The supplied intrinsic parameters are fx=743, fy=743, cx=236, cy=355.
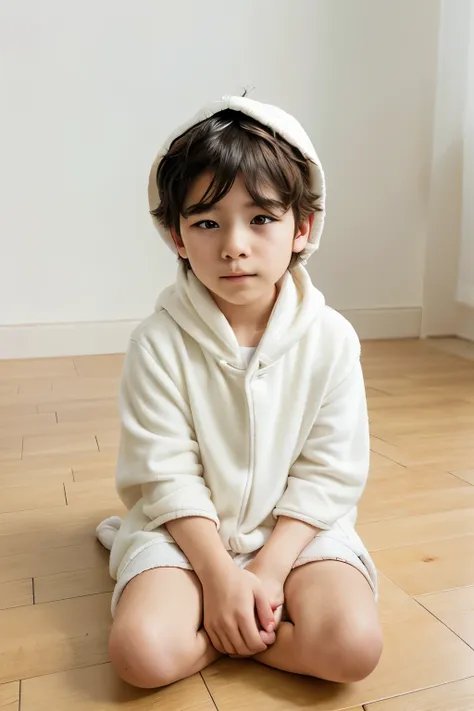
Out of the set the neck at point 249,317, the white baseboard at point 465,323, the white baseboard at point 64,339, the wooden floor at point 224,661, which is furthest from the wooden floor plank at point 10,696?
the white baseboard at point 465,323

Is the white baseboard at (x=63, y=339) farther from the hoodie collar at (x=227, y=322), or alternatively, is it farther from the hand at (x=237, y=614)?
the hand at (x=237, y=614)

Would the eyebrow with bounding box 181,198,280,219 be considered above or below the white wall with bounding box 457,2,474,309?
above

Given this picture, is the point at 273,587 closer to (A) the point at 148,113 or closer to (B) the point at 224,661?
(B) the point at 224,661

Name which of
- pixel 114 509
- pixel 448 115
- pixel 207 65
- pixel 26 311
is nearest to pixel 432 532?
pixel 114 509

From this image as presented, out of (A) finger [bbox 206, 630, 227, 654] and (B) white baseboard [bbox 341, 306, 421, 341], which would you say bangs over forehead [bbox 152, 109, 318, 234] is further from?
(B) white baseboard [bbox 341, 306, 421, 341]

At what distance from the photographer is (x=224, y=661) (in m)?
0.74

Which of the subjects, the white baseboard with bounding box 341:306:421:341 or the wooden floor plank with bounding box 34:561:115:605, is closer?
the wooden floor plank with bounding box 34:561:115:605

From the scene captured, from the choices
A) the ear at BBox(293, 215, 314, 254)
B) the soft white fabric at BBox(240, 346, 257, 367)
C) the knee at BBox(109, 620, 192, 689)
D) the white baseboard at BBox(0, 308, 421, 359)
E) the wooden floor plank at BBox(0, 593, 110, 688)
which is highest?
the ear at BBox(293, 215, 314, 254)

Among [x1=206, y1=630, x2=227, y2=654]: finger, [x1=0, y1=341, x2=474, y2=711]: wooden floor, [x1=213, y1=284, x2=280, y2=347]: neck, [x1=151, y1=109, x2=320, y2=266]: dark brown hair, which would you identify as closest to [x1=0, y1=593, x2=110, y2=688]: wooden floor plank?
[x1=0, y1=341, x2=474, y2=711]: wooden floor

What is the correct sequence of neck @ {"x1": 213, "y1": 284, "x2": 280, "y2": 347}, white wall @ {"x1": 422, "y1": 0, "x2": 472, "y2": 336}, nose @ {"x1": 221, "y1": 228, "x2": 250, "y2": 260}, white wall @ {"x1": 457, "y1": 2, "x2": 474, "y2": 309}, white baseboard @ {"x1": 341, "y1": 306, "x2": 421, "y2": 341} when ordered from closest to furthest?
nose @ {"x1": 221, "y1": 228, "x2": 250, "y2": 260}, neck @ {"x1": 213, "y1": 284, "x2": 280, "y2": 347}, white wall @ {"x1": 457, "y1": 2, "x2": 474, "y2": 309}, white wall @ {"x1": 422, "y1": 0, "x2": 472, "y2": 336}, white baseboard @ {"x1": 341, "y1": 306, "x2": 421, "y2": 341}

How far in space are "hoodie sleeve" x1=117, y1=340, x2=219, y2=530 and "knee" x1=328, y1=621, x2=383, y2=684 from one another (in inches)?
7.0

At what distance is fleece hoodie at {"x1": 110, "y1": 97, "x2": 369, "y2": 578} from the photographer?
80 cm

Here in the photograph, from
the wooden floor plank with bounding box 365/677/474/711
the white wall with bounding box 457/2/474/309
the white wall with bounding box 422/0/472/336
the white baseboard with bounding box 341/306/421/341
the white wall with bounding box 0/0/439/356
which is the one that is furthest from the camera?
the white baseboard with bounding box 341/306/421/341

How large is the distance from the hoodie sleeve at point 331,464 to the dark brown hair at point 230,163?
0.22m
